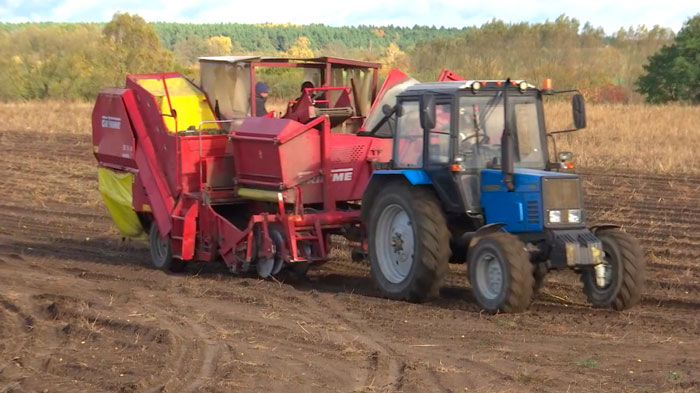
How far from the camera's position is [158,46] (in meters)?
45.9

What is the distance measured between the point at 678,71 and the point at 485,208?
2866 centimetres

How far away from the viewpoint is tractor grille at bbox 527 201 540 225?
8703 millimetres

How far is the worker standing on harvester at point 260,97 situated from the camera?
1202 cm

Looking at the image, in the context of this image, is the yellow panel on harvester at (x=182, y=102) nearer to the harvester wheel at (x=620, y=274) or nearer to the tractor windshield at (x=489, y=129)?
the tractor windshield at (x=489, y=129)

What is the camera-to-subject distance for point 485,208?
916 cm

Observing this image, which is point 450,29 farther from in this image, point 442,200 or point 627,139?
point 442,200

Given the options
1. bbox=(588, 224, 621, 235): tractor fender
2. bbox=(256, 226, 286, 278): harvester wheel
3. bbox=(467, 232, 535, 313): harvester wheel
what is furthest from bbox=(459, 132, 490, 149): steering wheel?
bbox=(256, 226, 286, 278): harvester wheel

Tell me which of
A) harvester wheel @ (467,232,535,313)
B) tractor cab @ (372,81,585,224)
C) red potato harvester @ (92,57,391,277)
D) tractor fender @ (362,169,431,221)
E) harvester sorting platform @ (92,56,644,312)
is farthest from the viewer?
red potato harvester @ (92,57,391,277)

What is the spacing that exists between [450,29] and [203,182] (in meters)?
122

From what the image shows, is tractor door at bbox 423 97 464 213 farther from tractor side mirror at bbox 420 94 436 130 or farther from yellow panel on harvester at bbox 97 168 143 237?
yellow panel on harvester at bbox 97 168 143 237

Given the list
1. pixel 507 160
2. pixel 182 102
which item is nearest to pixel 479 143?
pixel 507 160

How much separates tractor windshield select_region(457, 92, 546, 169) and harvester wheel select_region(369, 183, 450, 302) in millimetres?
552

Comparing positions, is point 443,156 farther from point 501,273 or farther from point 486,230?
point 501,273

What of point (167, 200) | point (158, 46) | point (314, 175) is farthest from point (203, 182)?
point (158, 46)
